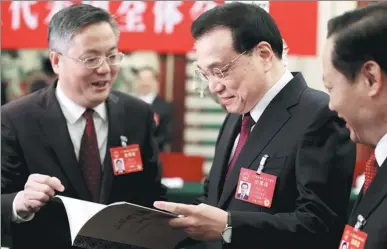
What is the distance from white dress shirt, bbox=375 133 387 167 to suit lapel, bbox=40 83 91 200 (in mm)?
1495

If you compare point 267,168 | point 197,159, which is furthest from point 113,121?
point 197,159

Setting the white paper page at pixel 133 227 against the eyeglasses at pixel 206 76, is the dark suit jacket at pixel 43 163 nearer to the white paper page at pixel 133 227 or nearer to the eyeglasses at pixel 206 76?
the eyeglasses at pixel 206 76

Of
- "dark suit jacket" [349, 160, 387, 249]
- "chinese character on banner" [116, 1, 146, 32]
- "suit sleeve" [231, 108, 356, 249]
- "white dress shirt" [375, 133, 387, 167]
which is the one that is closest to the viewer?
"dark suit jacket" [349, 160, 387, 249]

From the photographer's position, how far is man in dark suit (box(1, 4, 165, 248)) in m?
3.20

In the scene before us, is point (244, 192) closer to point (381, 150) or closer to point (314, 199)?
point (314, 199)

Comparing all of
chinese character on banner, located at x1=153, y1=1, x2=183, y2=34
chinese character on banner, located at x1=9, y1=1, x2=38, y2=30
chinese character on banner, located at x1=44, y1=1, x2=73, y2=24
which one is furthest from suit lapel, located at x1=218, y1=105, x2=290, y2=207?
chinese character on banner, located at x1=9, y1=1, x2=38, y2=30

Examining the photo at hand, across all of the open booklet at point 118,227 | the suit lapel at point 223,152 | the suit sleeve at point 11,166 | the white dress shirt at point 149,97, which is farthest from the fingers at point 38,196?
the white dress shirt at point 149,97

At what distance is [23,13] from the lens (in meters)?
4.46

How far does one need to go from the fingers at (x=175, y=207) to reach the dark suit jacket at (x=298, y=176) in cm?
18

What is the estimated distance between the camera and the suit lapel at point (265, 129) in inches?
107

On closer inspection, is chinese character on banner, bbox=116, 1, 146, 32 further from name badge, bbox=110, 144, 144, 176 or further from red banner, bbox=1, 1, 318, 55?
name badge, bbox=110, 144, 144, 176

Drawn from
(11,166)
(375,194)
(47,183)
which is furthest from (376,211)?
(11,166)

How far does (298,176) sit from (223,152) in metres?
0.45

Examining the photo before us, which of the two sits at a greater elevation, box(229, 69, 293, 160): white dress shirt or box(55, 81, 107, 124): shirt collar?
box(229, 69, 293, 160): white dress shirt
